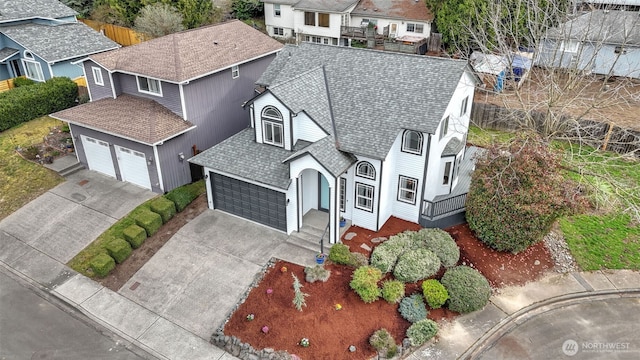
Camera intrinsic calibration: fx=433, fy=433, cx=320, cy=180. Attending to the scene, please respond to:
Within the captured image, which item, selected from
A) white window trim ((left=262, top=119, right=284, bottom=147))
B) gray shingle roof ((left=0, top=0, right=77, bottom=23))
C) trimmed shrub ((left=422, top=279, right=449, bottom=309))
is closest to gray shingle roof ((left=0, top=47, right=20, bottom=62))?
gray shingle roof ((left=0, top=0, right=77, bottom=23))

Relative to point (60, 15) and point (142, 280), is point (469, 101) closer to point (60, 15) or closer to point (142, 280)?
point (142, 280)

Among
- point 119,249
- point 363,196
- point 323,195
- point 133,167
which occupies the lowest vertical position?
point 119,249

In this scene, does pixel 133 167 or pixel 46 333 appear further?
pixel 133 167

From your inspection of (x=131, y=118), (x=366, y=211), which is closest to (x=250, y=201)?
(x=366, y=211)

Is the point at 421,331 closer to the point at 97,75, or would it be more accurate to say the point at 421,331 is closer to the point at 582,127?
the point at 582,127

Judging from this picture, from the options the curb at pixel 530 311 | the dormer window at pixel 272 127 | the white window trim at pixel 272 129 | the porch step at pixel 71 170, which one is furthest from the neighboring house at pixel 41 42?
the curb at pixel 530 311

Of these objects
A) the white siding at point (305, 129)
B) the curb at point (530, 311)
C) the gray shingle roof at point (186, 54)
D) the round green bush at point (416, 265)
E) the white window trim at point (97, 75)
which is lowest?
the curb at point (530, 311)

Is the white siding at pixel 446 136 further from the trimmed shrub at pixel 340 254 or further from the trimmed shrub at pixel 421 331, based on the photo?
the trimmed shrub at pixel 421 331

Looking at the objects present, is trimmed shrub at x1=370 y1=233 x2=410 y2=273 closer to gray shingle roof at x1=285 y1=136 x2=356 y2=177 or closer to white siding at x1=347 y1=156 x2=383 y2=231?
white siding at x1=347 y1=156 x2=383 y2=231
